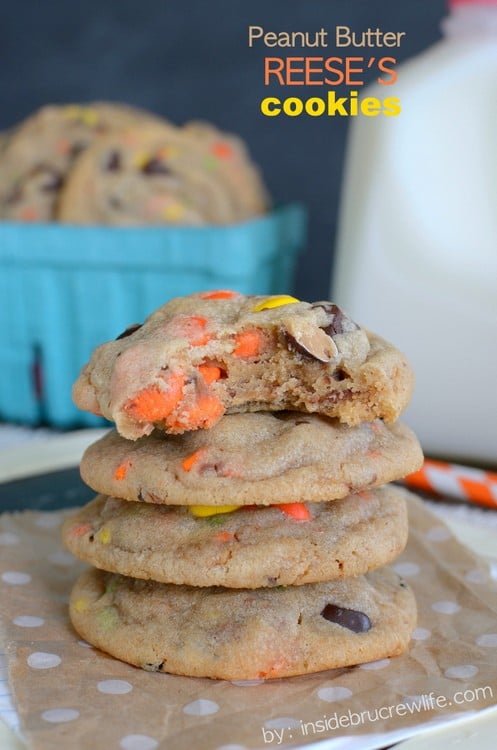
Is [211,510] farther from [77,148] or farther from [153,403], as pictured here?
[77,148]

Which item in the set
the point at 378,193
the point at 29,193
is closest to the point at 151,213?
the point at 29,193

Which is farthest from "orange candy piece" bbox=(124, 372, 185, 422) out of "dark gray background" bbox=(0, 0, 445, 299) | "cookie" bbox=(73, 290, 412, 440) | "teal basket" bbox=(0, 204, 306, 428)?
"dark gray background" bbox=(0, 0, 445, 299)

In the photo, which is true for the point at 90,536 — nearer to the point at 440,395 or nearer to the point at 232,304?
the point at 232,304

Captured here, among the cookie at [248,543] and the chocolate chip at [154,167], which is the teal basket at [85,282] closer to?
the chocolate chip at [154,167]

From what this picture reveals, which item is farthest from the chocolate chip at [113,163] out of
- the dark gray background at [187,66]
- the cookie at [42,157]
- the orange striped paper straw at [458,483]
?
the orange striped paper straw at [458,483]

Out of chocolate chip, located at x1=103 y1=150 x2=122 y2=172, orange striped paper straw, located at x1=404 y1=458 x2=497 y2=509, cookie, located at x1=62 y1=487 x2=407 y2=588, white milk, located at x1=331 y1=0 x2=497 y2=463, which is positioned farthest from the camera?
chocolate chip, located at x1=103 y1=150 x2=122 y2=172

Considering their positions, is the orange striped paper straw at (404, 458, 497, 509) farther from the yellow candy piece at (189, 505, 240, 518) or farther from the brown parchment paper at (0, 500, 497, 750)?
the yellow candy piece at (189, 505, 240, 518)

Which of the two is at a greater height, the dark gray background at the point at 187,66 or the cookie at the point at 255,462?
the dark gray background at the point at 187,66
